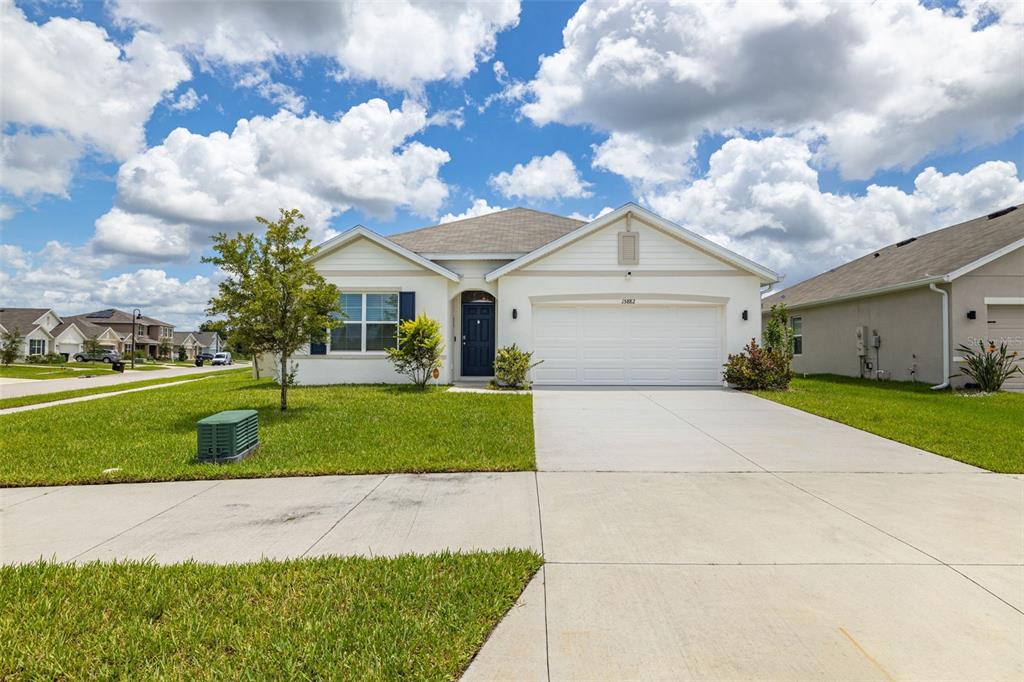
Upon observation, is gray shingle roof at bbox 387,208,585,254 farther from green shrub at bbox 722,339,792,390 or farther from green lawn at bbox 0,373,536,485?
green shrub at bbox 722,339,792,390

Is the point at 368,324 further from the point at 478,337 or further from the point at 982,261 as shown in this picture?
the point at 982,261

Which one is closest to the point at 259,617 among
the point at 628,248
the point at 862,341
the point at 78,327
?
the point at 628,248

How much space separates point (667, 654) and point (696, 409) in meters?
8.17

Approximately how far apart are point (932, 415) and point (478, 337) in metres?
10.7

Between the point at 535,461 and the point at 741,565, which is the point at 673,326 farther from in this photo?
the point at 741,565

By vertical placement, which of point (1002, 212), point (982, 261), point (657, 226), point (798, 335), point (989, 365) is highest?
point (1002, 212)

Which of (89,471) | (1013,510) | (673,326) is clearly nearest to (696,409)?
(673,326)

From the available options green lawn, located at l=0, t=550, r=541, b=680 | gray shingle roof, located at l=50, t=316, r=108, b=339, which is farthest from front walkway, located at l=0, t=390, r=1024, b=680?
gray shingle roof, located at l=50, t=316, r=108, b=339

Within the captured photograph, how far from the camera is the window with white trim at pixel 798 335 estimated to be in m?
21.0

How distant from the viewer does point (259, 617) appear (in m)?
2.81

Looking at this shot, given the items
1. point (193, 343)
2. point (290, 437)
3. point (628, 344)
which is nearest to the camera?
point (290, 437)

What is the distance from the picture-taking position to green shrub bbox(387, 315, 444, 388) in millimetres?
12648

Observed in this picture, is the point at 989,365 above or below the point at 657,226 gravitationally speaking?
below

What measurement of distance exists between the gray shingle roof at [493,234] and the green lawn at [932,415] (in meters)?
8.08
